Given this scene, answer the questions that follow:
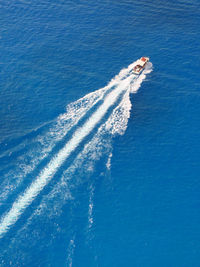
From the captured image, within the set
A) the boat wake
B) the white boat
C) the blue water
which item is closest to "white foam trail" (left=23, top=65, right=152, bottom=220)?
the boat wake

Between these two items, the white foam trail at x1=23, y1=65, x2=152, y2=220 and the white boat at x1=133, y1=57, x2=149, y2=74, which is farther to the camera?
the white boat at x1=133, y1=57, x2=149, y2=74

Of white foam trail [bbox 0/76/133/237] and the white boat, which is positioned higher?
the white boat

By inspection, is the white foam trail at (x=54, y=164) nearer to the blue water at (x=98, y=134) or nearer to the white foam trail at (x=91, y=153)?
the blue water at (x=98, y=134)

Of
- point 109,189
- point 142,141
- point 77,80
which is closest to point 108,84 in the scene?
point 77,80

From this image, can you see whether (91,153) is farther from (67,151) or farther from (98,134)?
(98,134)

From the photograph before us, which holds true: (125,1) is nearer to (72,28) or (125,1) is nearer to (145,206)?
(72,28)

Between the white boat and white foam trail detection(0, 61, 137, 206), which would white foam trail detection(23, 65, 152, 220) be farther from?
white foam trail detection(0, 61, 137, 206)

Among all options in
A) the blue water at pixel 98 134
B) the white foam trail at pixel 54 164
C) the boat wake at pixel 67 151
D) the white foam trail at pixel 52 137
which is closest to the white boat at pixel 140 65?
the blue water at pixel 98 134
